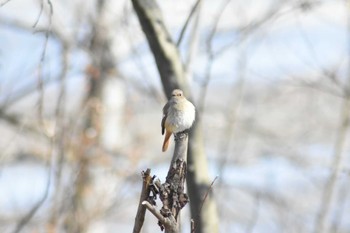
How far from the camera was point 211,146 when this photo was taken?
49.5 ft

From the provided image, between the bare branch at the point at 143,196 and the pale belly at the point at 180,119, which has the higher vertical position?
the pale belly at the point at 180,119

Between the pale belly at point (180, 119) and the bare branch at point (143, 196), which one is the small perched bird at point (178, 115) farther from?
the bare branch at point (143, 196)

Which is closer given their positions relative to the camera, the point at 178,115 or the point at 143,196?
the point at 143,196

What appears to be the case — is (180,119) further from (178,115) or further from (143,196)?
(143,196)

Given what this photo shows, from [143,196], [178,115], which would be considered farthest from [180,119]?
[143,196]

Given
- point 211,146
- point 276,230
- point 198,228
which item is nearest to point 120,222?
point 211,146

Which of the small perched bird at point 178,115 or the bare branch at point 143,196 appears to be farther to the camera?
the small perched bird at point 178,115

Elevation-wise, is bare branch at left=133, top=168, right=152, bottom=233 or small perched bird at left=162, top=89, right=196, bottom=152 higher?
small perched bird at left=162, top=89, right=196, bottom=152

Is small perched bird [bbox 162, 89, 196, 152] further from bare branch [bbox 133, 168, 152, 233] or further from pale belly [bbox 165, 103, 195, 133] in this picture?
bare branch [bbox 133, 168, 152, 233]

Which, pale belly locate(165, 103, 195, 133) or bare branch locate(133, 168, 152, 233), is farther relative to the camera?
pale belly locate(165, 103, 195, 133)

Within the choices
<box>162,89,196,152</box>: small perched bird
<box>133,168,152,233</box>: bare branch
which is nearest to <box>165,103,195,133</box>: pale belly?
<box>162,89,196,152</box>: small perched bird

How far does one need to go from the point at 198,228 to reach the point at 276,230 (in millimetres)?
8670

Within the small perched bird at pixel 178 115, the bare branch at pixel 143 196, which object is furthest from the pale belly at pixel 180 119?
the bare branch at pixel 143 196

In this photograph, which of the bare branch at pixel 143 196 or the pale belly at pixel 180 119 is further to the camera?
the pale belly at pixel 180 119
